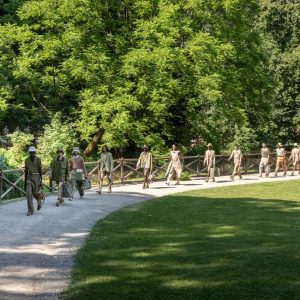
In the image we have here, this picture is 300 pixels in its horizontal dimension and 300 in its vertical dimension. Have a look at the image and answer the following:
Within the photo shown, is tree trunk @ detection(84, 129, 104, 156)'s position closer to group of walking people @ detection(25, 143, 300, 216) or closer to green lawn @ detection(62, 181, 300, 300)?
group of walking people @ detection(25, 143, 300, 216)

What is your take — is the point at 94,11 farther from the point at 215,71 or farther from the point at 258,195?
the point at 258,195

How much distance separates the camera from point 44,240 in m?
12.3

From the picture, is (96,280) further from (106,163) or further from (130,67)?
(130,67)

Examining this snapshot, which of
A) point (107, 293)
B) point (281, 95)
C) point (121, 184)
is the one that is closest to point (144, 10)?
point (121, 184)

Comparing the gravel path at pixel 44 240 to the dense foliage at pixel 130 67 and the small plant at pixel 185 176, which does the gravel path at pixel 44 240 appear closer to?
the small plant at pixel 185 176

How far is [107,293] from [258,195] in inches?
646

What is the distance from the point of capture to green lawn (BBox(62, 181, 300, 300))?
808 cm

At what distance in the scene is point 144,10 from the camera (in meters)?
33.3

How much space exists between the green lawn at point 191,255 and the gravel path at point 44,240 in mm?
313

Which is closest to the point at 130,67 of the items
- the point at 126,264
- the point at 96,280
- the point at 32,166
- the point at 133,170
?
the point at 133,170

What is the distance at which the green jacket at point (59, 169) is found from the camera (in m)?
18.9

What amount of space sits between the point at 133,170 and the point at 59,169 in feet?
36.9

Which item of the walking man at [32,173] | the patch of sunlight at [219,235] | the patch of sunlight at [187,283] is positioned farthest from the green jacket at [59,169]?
the patch of sunlight at [187,283]

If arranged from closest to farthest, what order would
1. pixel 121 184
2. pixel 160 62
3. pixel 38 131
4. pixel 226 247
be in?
1. pixel 226 247
2. pixel 121 184
3. pixel 160 62
4. pixel 38 131
